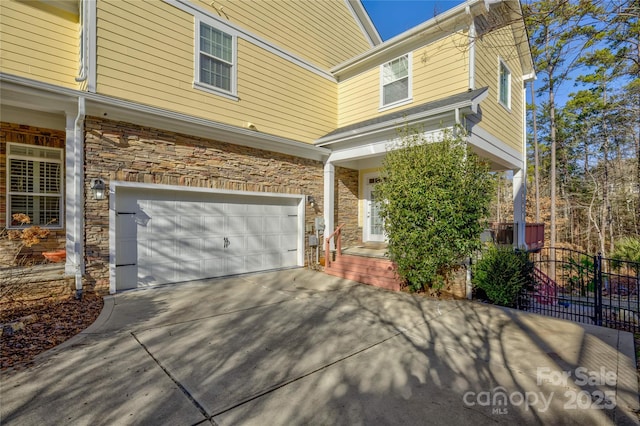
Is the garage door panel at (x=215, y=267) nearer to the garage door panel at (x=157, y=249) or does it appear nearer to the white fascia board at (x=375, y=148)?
the garage door panel at (x=157, y=249)

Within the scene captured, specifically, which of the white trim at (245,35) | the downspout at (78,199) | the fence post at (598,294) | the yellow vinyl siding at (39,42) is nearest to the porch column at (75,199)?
the downspout at (78,199)

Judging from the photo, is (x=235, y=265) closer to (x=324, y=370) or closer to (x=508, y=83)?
(x=324, y=370)

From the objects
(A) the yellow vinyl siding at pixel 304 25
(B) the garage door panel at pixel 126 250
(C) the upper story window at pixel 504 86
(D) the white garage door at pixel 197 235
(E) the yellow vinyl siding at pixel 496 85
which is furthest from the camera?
(C) the upper story window at pixel 504 86

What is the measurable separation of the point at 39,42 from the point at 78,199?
11.2 feet

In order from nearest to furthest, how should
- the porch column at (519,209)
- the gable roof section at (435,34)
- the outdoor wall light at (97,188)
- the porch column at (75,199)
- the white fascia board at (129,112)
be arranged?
the white fascia board at (129,112) → the porch column at (75,199) → the outdoor wall light at (97,188) → the gable roof section at (435,34) → the porch column at (519,209)

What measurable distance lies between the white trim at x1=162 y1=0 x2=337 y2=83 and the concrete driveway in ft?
21.8

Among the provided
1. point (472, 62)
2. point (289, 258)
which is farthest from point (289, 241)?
point (472, 62)

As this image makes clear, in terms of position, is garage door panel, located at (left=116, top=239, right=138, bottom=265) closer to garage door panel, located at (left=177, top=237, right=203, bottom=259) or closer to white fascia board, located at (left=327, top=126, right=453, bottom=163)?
garage door panel, located at (left=177, top=237, right=203, bottom=259)

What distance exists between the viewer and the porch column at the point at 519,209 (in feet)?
31.4

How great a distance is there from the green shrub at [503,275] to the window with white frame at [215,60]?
23.6 feet

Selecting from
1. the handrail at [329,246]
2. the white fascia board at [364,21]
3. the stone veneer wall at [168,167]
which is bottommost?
the handrail at [329,246]

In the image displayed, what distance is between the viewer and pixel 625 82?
13.4 metres

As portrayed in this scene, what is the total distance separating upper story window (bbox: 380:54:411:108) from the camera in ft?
28.5

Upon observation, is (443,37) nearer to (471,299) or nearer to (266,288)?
(471,299)
